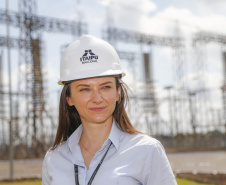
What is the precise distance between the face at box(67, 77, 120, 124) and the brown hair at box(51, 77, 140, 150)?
110mm

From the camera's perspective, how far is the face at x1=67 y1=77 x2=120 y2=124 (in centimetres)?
217

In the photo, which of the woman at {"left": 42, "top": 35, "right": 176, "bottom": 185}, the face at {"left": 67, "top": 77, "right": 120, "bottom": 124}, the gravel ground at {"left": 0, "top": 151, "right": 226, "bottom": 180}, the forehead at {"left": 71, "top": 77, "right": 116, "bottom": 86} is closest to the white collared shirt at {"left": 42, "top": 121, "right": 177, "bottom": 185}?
the woman at {"left": 42, "top": 35, "right": 176, "bottom": 185}

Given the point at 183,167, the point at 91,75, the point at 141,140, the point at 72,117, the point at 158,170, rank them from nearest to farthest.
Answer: the point at 158,170 < the point at 141,140 < the point at 91,75 < the point at 72,117 < the point at 183,167

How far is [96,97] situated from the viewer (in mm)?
2148

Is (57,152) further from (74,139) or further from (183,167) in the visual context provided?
(183,167)

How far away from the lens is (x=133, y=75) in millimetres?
37125

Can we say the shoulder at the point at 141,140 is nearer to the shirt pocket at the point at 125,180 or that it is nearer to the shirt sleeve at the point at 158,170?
the shirt sleeve at the point at 158,170

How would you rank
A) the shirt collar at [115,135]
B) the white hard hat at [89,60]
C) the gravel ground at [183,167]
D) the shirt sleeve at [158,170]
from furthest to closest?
the gravel ground at [183,167] → the white hard hat at [89,60] → the shirt collar at [115,135] → the shirt sleeve at [158,170]

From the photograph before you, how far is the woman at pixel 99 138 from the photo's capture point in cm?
200

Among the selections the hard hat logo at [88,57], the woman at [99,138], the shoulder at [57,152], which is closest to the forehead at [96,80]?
the woman at [99,138]

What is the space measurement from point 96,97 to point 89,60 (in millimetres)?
213

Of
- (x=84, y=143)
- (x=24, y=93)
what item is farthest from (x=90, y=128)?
(x=24, y=93)

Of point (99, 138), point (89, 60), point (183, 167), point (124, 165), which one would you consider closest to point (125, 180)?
point (124, 165)

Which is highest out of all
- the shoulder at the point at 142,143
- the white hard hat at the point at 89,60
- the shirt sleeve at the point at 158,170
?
the white hard hat at the point at 89,60
